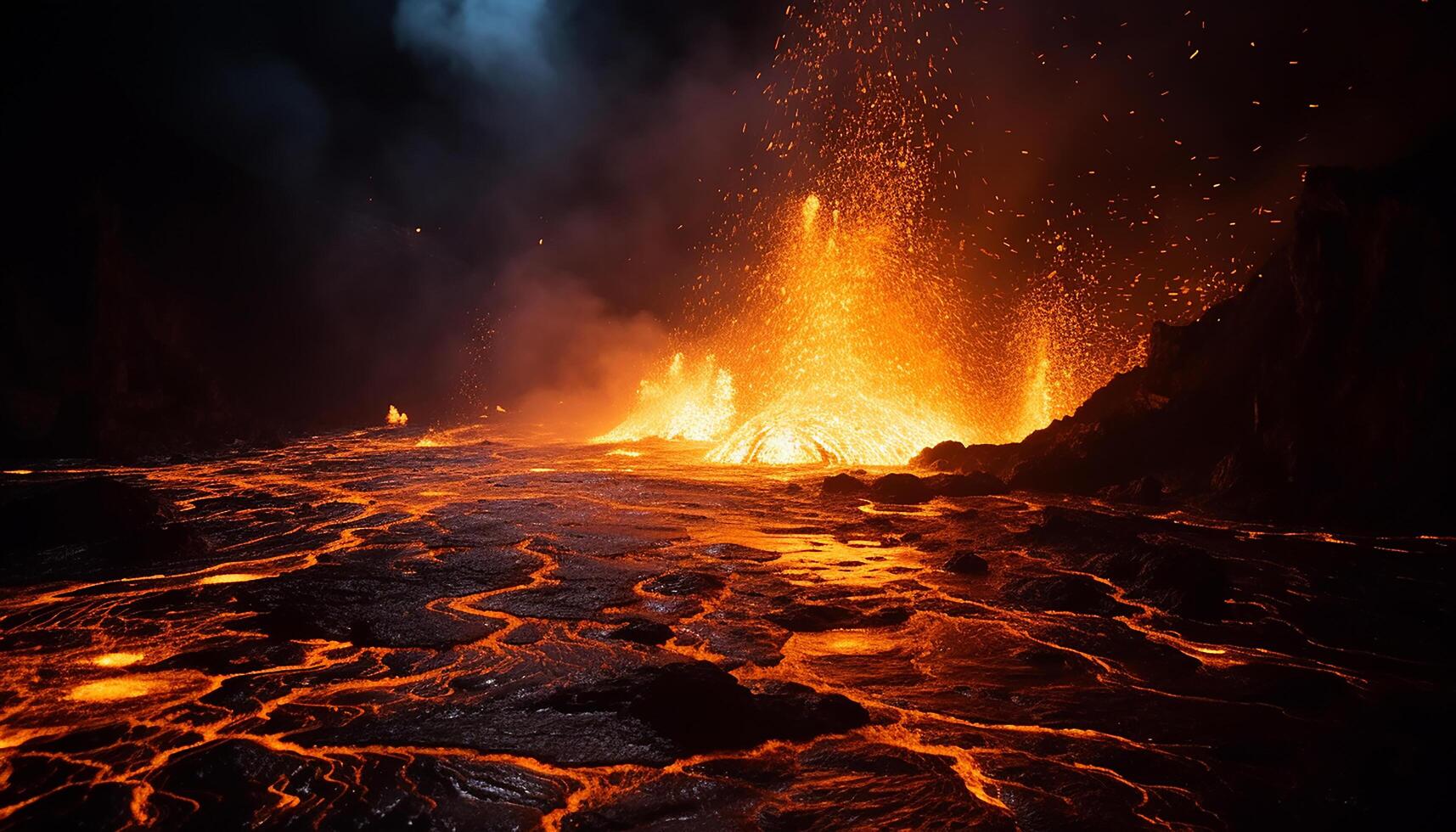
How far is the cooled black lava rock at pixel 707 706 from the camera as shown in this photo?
253 inches

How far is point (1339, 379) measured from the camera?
791 inches

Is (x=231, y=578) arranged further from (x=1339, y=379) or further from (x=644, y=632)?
(x=1339, y=379)

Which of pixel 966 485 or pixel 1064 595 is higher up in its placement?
pixel 966 485

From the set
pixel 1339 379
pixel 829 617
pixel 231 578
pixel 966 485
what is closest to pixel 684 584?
pixel 829 617

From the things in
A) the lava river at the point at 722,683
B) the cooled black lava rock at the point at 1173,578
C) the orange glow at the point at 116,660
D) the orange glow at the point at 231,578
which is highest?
the cooled black lava rock at the point at 1173,578

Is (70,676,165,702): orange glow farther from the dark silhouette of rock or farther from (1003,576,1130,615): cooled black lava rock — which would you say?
the dark silhouette of rock

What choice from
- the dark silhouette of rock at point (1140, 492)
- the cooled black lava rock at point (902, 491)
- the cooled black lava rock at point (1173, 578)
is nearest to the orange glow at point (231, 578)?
the cooled black lava rock at point (1173, 578)

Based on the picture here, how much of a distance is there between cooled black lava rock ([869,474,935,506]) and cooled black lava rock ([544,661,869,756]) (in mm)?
16837

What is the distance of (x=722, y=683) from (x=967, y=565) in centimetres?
802

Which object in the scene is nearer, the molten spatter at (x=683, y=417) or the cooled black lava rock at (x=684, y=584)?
the cooled black lava rock at (x=684, y=584)

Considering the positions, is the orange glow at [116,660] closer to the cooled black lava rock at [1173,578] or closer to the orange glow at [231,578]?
the orange glow at [231,578]

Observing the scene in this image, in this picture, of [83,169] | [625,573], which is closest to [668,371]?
[83,169]

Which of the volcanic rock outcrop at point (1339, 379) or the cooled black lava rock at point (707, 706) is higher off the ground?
the volcanic rock outcrop at point (1339, 379)

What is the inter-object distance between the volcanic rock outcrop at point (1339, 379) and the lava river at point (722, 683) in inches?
128
